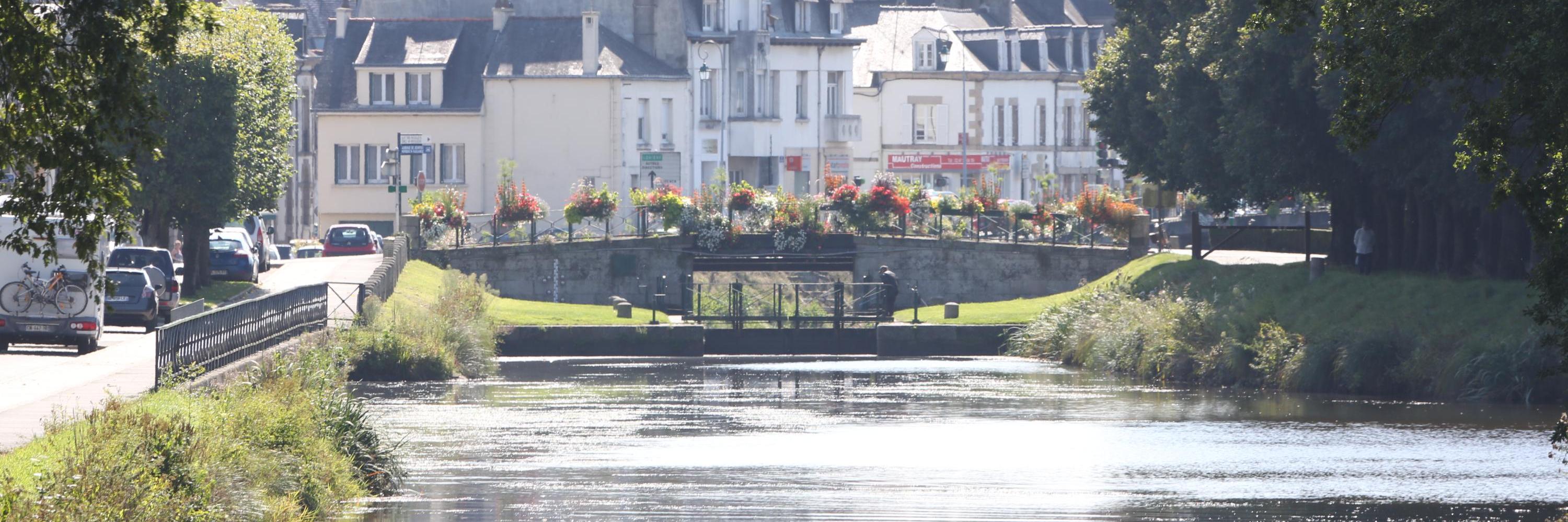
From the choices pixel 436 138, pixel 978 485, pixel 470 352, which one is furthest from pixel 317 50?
pixel 978 485

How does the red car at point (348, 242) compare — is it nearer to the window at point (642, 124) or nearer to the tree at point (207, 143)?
the window at point (642, 124)

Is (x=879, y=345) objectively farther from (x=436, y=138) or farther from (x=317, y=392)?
(x=436, y=138)

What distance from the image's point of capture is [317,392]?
22141 mm

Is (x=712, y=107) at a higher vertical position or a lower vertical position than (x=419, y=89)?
lower

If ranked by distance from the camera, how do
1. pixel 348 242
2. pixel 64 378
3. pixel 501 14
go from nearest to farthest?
1. pixel 64 378
2. pixel 348 242
3. pixel 501 14

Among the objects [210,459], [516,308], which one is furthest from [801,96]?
[210,459]

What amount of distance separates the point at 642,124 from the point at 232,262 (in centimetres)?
2504

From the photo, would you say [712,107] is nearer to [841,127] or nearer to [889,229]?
[841,127]

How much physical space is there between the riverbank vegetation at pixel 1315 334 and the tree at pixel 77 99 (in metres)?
23.2

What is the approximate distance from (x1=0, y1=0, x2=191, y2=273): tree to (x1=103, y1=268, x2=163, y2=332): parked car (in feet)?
86.5

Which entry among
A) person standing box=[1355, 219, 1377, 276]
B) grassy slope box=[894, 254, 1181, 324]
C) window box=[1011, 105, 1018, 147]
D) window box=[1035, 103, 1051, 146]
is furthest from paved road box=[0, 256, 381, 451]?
window box=[1035, 103, 1051, 146]

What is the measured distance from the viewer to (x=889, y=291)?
50.2m

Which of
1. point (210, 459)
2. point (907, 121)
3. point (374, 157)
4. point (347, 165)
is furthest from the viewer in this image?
point (907, 121)

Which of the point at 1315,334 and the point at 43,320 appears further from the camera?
the point at 1315,334
